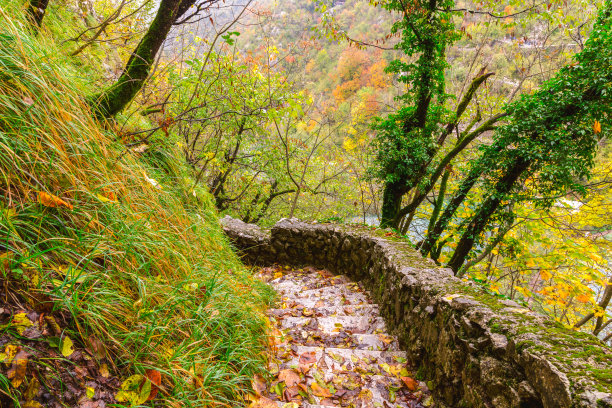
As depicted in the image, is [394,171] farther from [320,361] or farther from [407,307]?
[320,361]

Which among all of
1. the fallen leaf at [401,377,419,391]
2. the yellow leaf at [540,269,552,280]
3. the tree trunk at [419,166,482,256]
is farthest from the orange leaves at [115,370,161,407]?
the yellow leaf at [540,269,552,280]

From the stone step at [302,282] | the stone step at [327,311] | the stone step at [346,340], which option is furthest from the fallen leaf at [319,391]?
the stone step at [302,282]

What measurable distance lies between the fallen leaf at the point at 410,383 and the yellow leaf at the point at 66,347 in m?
2.02

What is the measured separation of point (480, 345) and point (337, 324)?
1.57 meters

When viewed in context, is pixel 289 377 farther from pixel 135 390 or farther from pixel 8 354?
pixel 8 354

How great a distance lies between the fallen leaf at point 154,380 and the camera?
4.09ft

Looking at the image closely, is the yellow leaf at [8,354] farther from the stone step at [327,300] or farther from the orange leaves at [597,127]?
the orange leaves at [597,127]

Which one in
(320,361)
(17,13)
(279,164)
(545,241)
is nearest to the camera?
(17,13)

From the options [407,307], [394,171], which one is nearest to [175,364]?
[407,307]

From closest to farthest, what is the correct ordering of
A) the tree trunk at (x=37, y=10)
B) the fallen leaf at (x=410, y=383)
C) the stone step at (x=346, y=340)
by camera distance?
the fallen leaf at (x=410, y=383) → the tree trunk at (x=37, y=10) → the stone step at (x=346, y=340)

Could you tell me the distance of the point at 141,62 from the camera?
2268mm

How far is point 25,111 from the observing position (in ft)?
4.89

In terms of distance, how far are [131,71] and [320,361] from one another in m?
2.76

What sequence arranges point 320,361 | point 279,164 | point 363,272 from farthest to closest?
point 279,164 → point 363,272 → point 320,361
